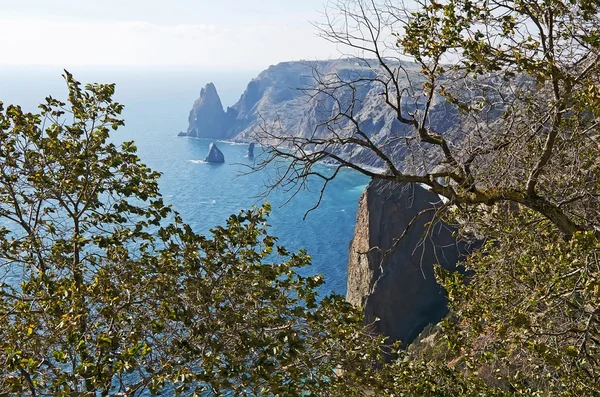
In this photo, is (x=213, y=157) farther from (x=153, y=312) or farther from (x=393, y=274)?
(x=153, y=312)

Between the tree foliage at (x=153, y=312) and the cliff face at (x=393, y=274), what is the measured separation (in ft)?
127

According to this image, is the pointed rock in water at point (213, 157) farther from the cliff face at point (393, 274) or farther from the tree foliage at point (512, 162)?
the tree foliage at point (512, 162)

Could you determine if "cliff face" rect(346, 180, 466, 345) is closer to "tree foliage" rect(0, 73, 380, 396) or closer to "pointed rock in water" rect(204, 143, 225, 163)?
"tree foliage" rect(0, 73, 380, 396)


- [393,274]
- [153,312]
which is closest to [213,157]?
[393,274]

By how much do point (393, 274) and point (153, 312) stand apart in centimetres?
4279

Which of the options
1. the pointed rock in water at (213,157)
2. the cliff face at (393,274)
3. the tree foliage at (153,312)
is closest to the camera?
the tree foliage at (153,312)

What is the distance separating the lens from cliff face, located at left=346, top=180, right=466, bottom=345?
4762 centimetres

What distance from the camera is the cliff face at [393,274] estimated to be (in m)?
47.6

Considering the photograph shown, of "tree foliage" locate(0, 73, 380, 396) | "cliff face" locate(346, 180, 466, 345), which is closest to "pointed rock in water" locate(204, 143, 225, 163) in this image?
"cliff face" locate(346, 180, 466, 345)

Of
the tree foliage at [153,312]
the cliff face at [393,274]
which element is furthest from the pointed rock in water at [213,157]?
the tree foliage at [153,312]

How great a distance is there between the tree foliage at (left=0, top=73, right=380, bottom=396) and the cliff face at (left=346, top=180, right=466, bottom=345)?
3883cm

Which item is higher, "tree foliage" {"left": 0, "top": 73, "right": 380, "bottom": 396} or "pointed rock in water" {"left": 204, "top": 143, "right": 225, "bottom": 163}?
"tree foliage" {"left": 0, "top": 73, "right": 380, "bottom": 396}

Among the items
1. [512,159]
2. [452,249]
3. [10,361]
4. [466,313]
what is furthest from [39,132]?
[452,249]

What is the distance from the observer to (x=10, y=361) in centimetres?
525
